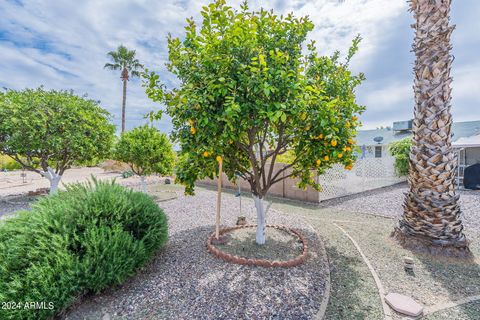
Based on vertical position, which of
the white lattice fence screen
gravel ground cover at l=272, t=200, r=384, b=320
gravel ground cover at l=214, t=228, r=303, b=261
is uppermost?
the white lattice fence screen

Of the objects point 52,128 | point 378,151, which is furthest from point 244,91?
point 378,151

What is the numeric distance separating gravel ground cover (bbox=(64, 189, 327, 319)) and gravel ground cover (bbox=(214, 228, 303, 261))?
0.30 m

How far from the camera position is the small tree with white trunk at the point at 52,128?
26.3ft

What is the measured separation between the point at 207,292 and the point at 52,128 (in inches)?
345

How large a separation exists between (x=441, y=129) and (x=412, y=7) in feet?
9.00

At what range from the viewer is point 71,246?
3145 millimetres

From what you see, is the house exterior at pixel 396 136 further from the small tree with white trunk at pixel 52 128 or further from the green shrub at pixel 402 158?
the small tree with white trunk at pixel 52 128

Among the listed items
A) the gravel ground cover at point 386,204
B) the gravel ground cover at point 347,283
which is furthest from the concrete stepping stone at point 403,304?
the gravel ground cover at point 386,204

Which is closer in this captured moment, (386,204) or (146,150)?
(386,204)

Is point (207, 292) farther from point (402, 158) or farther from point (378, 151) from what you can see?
point (378, 151)

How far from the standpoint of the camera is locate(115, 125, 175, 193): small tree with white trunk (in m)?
9.80

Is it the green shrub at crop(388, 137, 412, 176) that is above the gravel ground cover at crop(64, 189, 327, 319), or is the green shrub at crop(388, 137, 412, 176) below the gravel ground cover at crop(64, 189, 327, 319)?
above

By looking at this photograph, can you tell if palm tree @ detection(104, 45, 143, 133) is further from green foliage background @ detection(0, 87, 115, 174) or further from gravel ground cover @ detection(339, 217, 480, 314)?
gravel ground cover @ detection(339, 217, 480, 314)

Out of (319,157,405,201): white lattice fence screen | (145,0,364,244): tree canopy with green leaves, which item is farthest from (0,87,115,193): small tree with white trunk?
(319,157,405,201): white lattice fence screen
